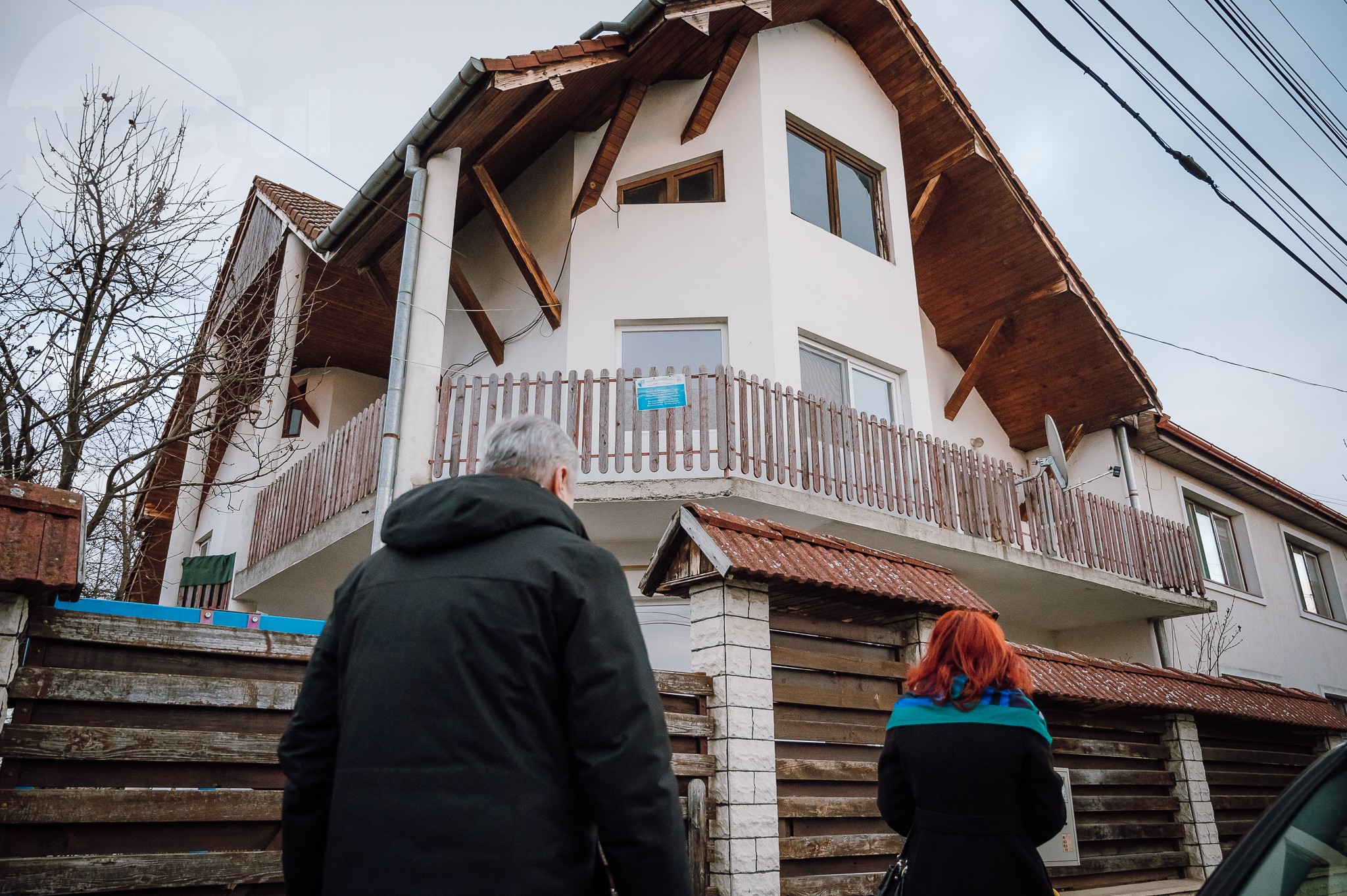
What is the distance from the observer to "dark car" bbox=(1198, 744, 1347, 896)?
1893mm

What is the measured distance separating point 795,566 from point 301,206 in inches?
421

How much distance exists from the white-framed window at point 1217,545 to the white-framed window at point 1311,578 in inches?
75.6

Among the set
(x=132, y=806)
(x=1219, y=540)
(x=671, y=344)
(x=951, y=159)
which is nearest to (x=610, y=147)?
(x=671, y=344)

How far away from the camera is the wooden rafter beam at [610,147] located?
10836mm

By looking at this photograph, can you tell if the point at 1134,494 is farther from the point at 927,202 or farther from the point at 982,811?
the point at 982,811

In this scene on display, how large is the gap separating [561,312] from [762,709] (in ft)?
22.1

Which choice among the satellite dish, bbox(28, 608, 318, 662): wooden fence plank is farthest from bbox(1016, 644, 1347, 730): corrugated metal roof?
bbox(28, 608, 318, 662): wooden fence plank

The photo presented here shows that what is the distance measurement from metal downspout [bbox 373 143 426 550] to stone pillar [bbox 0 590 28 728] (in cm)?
480

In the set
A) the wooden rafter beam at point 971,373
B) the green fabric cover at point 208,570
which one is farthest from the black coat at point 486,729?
the wooden rafter beam at point 971,373

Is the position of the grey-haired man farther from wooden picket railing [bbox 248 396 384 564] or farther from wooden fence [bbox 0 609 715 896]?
wooden picket railing [bbox 248 396 384 564]

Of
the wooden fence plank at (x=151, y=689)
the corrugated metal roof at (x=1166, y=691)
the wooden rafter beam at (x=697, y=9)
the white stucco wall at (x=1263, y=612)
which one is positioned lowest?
the wooden fence plank at (x=151, y=689)

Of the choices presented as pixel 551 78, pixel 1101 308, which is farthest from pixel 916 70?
pixel 551 78

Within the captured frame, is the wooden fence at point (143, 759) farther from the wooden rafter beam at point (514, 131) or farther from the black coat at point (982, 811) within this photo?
the wooden rafter beam at point (514, 131)

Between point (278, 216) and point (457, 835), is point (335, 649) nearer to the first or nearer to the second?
point (457, 835)
